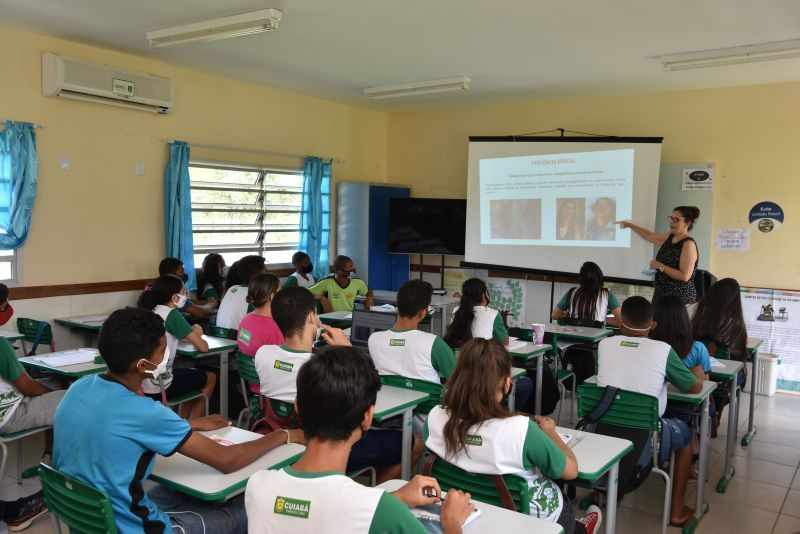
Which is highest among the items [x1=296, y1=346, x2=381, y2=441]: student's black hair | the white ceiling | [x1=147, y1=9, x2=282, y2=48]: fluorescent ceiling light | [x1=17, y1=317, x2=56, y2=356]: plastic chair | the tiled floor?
the white ceiling

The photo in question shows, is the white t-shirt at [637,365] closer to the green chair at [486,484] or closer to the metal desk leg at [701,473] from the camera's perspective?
the metal desk leg at [701,473]

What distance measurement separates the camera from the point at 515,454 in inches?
84.0

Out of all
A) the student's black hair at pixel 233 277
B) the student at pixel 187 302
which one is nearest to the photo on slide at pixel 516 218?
the student's black hair at pixel 233 277

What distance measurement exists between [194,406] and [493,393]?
122 inches

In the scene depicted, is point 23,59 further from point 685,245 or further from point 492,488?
point 685,245

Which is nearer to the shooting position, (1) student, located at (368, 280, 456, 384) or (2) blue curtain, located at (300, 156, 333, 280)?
(1) student, located at (368, 280, 456, 384)

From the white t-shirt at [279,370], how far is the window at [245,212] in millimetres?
4212

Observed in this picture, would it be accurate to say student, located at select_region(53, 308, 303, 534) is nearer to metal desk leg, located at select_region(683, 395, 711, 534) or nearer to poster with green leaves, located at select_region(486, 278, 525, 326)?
metal desk leg, located at select_region(683, 395, 711, 534)

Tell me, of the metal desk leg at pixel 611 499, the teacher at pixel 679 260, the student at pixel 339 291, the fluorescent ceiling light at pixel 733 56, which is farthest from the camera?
the student at pixel 339 291

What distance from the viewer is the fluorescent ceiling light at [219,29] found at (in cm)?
464

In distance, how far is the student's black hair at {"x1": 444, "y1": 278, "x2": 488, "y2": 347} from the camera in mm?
4445

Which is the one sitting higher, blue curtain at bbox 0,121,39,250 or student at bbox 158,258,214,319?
blue curtain at bbox 0,121,39,250

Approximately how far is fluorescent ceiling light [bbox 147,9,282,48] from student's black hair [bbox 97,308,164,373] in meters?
3.07

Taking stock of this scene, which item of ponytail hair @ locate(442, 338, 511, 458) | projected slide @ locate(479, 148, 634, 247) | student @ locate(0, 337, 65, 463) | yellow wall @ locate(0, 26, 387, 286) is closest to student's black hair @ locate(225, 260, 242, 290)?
yellow wall @ locate(0, 26, 387, 286)
